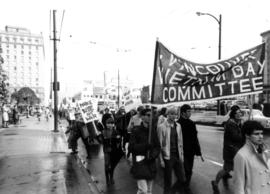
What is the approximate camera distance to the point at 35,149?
36.6ft

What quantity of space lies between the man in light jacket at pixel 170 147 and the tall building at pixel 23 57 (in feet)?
472

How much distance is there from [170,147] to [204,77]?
1.29 m

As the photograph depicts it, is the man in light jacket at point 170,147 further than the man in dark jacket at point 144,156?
Yes

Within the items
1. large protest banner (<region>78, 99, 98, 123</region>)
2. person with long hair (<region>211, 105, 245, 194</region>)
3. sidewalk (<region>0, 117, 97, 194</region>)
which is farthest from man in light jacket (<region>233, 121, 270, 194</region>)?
large protest banner (<region>78, 99, 98, 123</region>)

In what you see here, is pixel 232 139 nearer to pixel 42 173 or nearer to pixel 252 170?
pixel 252 170

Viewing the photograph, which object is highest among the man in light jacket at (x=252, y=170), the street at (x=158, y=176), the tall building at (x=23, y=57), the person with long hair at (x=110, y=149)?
the tall building at (x=23, y=57)

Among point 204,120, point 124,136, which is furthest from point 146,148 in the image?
point 204,120

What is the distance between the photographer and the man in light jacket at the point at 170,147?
5.08 metres

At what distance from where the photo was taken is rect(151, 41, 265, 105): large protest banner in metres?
4.80

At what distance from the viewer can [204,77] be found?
16.1 ft

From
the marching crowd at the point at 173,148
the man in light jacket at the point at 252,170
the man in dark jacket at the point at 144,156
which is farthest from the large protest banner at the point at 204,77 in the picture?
the man in light jacket at the point at 252,170

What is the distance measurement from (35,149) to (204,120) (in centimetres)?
1951

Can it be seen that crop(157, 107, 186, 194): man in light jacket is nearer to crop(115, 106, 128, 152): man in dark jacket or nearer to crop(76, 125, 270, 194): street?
crop(76, 125, 270, 194): street

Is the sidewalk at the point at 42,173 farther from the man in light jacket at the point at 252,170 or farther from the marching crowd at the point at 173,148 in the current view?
the man in light jacket at the point at 252,170
